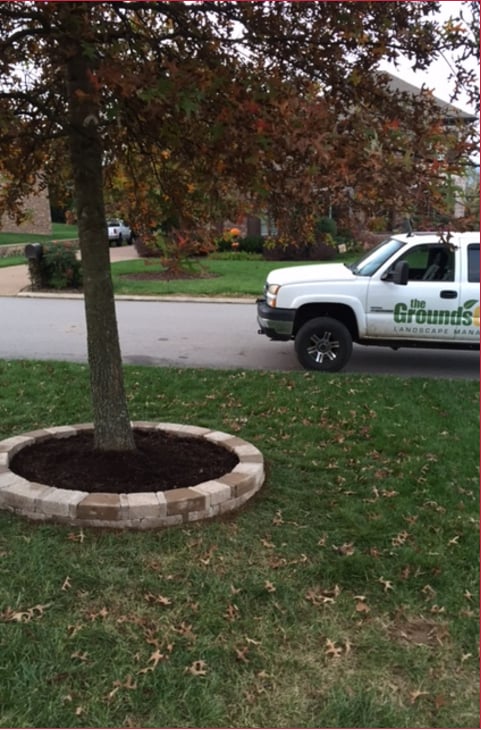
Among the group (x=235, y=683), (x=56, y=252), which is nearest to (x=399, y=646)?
(x=235, y=683)

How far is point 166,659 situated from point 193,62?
2.80 m

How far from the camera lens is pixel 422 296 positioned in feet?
28.5

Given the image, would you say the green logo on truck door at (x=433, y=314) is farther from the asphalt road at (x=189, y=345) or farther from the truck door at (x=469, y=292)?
the asphalt road at (x=189, y=345)

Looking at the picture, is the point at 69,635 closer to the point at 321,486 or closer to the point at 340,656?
the point at 340,656

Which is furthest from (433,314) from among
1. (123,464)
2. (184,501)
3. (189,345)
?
(184,501)

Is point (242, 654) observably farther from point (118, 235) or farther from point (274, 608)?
point (118, 235)

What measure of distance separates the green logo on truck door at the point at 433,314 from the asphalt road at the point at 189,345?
0.77m

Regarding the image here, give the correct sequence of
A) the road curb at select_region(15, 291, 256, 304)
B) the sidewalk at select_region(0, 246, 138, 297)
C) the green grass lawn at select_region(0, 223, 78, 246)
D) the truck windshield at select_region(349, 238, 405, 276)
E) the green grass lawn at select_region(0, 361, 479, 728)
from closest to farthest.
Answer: the green grass lawn at select_region(0, 361, 479, 728), the truck windshield at select_region(349, 238, 405, 276), the road curb at select_region(15, 291, 256, 304), the sidewalk at select_region(0, 246, 138, 297), the green grass lawn at select_region(0, 223, 78, 246)

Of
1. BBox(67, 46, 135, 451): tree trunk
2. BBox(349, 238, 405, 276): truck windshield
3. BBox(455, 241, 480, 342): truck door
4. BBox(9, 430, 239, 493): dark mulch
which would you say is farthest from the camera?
BBox(349, 238, 405, 276): truck windshield

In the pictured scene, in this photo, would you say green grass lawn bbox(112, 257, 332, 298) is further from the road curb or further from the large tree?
the large tree

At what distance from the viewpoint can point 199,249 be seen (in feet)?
11.8

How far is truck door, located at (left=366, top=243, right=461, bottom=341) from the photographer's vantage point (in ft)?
28.3

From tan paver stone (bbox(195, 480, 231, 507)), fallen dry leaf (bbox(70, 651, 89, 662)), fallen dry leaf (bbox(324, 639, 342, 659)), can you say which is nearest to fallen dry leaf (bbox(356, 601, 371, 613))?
fallen dry leaf (bbox(324, 639, 342, 659))

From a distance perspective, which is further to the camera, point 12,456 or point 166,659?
point 12,456
